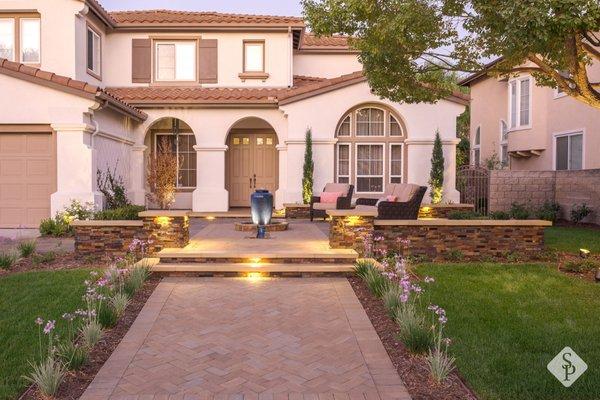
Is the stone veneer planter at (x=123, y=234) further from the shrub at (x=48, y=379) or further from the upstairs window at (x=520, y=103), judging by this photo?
the upstairs window at (x=520, y=103)

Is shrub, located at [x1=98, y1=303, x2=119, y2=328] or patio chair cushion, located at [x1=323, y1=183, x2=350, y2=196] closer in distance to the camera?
shrub, located at [x1=98, y1=303, x2=119, y2=328]

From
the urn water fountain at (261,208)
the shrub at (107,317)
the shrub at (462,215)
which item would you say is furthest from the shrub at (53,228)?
the shrub at (462,215)

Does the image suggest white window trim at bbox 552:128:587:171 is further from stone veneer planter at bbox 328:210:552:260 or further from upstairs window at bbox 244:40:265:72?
upstairs window at bbox 244:40:265:72

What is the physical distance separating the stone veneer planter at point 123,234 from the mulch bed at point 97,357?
2461 millimetres

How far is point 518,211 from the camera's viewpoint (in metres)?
16.8

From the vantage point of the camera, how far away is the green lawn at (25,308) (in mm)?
4887

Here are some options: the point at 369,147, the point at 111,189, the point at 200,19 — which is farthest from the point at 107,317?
the point at 200,19

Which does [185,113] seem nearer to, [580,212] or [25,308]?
[580,212]

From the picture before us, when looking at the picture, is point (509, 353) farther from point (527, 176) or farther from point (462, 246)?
point (527, 176)

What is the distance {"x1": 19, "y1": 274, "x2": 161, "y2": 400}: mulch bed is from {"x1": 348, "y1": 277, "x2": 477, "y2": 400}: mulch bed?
271cm

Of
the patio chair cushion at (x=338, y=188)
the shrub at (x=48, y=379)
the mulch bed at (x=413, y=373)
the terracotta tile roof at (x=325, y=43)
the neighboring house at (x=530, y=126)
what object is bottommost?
the mulch bed at (x=413, y=373)

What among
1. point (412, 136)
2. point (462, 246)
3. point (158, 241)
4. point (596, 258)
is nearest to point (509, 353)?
point (462, 246)

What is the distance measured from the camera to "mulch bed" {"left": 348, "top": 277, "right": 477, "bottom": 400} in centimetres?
455

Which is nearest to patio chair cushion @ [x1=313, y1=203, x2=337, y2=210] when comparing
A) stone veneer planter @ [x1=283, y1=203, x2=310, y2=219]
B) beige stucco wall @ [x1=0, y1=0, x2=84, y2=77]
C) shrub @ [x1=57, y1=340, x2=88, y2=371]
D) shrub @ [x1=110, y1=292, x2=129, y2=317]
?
stone veneer planter @ [x1=283, y1=203, x2=310, y2=219]
